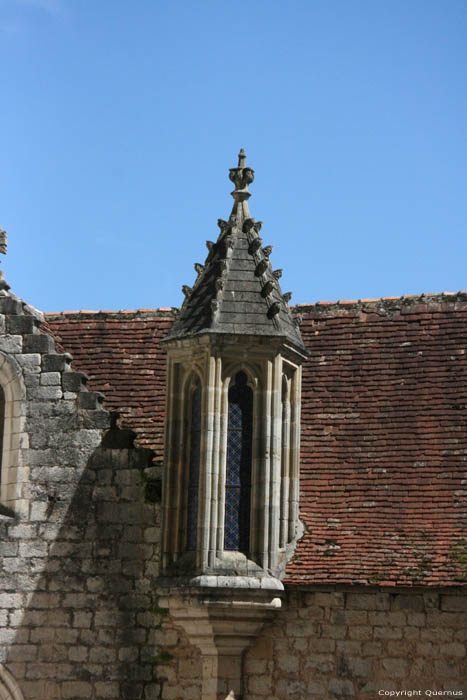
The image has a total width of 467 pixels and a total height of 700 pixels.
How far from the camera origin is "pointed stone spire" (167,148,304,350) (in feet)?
52.5

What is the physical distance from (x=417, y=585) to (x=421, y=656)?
786 millimetres

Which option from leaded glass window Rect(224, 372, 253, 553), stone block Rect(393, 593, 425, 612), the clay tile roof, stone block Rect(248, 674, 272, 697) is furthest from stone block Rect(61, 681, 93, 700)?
stone block Rect(393, 593, 425, 612)

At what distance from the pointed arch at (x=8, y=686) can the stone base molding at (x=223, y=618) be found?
6.68 feet

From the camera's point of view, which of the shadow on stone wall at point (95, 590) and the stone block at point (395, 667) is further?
the shadow on stone wall at point (95, 590)

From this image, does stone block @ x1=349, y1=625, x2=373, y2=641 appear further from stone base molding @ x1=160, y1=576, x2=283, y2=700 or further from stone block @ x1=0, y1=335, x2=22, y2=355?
stone block @ x1=0, y1=335, x2=22, y2=355

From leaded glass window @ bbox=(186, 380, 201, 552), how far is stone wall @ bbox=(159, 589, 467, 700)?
128 centimetres

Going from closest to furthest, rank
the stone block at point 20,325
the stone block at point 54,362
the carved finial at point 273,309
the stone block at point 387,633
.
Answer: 1. the stone block at point 387,633
2. the carved finial at point 273,309
3. the stone block at point 54,362
4. the stone block at point 20,325

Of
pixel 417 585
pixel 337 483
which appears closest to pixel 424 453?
pixel 337 483

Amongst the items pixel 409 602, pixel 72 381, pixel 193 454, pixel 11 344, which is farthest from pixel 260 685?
pixel 11 344

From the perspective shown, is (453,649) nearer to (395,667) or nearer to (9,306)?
(395,667)

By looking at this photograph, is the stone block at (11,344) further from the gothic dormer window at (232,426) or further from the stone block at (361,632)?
the stone block at (361,632)

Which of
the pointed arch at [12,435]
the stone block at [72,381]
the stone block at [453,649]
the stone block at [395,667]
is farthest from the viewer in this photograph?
the stone block at [72,381]

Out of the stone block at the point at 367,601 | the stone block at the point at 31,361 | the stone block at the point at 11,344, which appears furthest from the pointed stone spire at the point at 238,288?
the stone block at the point at 367,601

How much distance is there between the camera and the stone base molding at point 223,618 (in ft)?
50.2
